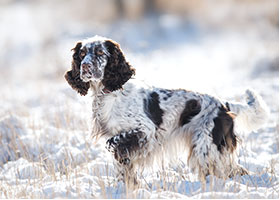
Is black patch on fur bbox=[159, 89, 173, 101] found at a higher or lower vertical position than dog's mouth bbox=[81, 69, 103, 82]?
lower

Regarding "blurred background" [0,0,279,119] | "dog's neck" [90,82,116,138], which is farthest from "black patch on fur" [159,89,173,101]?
"dog's neck" [90,82,116,138]

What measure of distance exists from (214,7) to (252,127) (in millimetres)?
16902

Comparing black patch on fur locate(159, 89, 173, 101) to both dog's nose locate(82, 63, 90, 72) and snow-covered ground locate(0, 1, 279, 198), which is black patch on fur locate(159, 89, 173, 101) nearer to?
snow-covered ground locate(0, 1, 279, 198)

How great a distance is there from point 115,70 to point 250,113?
1508mm

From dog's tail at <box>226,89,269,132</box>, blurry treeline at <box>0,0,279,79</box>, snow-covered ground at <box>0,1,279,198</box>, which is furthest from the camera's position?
blurry treeline at <box>0,0,279,79</box>

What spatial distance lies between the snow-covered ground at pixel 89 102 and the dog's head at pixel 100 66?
347mm

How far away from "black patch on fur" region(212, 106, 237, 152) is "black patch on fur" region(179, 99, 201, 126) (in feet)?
0.74

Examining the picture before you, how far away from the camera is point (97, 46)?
439 cm

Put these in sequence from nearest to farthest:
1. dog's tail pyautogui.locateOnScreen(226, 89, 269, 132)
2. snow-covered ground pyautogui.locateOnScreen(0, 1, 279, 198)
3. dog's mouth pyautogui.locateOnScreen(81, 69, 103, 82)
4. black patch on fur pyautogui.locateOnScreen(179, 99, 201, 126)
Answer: snow-covered ground pyautogui.locateOnScreen(0, 1, 279, 198)
dog's mouth pyautogui.locateOnScreen(81, 69, 103, 82)
black patch on fur pyautogui.locateOnScreen(179, 99, 201, 126)
dog's tail pyautogui.locateOnScreen(226, 89, 269, 132)

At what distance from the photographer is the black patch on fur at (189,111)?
14.7 ft

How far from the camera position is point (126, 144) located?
14.1ft

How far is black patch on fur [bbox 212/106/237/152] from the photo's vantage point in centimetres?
436

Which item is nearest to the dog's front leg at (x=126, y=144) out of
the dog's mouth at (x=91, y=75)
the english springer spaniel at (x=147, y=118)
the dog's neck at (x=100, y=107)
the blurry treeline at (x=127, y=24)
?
the english springer spaniel at (x=147, y=118)

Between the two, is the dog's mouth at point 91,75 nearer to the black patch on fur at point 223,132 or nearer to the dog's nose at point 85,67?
the dog's nose at point 85,67
